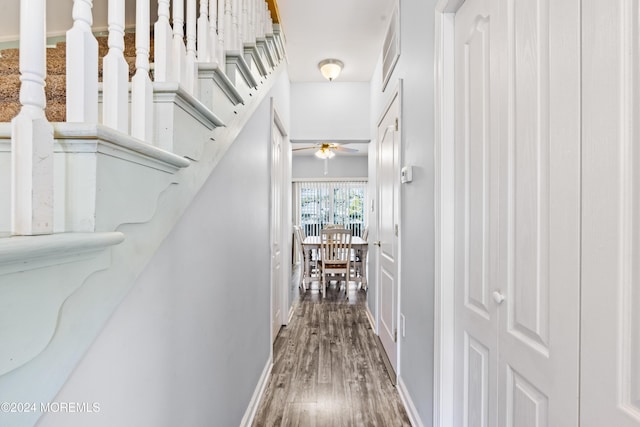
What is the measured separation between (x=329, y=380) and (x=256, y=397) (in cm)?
56

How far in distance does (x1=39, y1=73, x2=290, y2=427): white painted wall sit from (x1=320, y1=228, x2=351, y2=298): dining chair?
8.58ft

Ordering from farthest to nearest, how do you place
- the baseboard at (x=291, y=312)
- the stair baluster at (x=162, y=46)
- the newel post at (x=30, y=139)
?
the baseboard at (x=291, y=312), the stair baluster at (x=162, y=46), the newel post at (x=30, y=139)

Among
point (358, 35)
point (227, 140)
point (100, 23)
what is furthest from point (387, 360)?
point (100, 23)

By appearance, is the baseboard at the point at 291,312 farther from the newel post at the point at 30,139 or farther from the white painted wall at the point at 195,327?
the newel post at the point at 30,139

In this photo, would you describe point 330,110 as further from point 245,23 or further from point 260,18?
point 245,23

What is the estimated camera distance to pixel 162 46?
0.82m

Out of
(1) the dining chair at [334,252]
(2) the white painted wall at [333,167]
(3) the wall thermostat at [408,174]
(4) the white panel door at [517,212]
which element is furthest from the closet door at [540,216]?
(2) the white painted wall at [333,167]

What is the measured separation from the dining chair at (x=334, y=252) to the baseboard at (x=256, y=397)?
Answer: 238 centimetres

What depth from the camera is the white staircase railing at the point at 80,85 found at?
1.49ft

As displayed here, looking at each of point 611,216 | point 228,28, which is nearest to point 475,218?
point 611,216

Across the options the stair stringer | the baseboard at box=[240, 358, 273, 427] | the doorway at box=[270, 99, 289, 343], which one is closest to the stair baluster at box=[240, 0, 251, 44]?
the stair stringer

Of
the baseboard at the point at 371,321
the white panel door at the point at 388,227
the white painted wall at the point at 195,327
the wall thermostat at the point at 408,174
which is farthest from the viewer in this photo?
the baseboard at the point at 371,321

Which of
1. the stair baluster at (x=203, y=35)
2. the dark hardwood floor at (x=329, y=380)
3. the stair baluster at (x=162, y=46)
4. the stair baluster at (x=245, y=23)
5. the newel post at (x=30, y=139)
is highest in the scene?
the stair baluster at (x=245, y=23)

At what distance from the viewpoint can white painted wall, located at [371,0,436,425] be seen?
1573 millimetres
